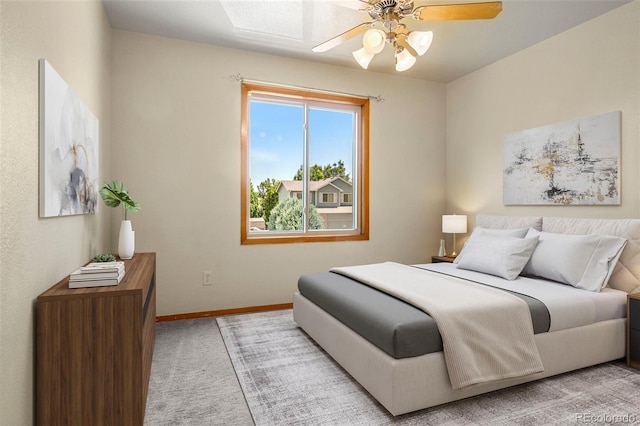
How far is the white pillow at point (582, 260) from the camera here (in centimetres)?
262

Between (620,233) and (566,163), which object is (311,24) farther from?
(620,233)

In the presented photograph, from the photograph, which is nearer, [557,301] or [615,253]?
[557,301]

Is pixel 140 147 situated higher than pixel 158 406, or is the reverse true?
A: pixel 140 147

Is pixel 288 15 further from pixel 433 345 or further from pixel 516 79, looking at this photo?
pixel 433 345

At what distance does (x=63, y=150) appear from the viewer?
185 centimetres

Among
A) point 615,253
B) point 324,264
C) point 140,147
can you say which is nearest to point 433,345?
point 615,253

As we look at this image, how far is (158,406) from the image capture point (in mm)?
2029

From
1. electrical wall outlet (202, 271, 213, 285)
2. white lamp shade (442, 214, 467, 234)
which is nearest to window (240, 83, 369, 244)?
electrical wall outlet (202, 271, 213, 285)

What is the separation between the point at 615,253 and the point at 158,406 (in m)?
3.18

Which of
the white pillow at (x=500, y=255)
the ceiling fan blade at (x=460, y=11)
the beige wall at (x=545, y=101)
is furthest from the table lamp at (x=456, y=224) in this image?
the ceiling fan blade at (x=460, y=11)

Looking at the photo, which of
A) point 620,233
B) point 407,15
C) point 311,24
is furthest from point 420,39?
point 620,233

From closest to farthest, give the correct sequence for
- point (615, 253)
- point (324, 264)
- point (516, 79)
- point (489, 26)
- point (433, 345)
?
point (433, 345) → point (615, 253) → point (489, 26) → point (516, 79) → point (324, 264)

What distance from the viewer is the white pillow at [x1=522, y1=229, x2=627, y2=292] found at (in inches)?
103

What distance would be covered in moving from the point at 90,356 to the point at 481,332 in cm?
195
